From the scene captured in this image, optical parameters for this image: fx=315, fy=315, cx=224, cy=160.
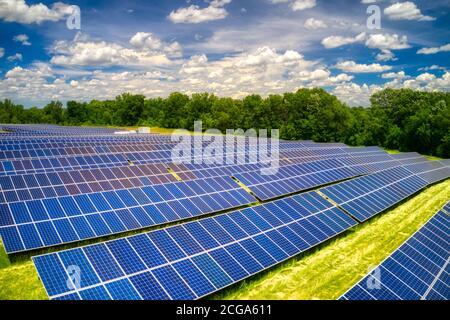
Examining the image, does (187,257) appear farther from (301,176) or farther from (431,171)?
(431,171)

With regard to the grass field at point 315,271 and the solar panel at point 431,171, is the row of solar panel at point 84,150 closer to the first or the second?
the grass field at point 315,271

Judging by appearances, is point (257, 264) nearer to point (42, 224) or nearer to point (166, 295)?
point (166, 295)

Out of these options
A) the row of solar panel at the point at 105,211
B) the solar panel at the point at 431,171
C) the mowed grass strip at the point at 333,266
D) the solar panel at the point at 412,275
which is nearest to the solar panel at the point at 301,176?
the row of solar panel at the point at 105,211

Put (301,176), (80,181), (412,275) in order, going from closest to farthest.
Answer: (412,275) → (80,181) → (301,176)

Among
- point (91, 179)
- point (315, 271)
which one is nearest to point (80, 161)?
point (91, 179)

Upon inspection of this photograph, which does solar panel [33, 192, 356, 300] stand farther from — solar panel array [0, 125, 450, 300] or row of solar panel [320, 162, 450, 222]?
row of solar panel [320, 162, 450, 222]
